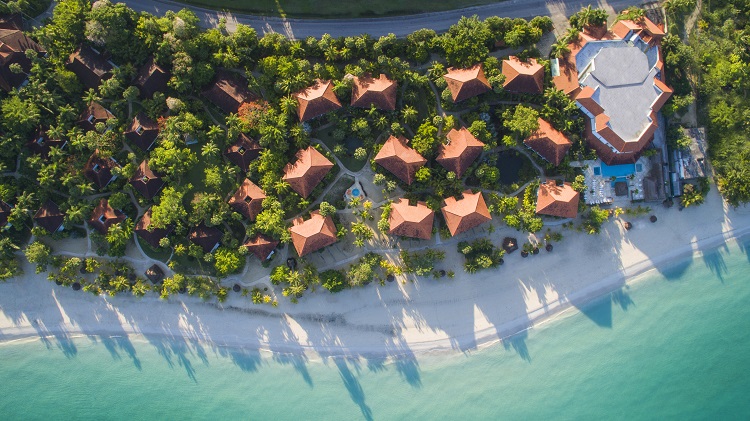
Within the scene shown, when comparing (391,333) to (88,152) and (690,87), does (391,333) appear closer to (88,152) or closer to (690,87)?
(88,152)

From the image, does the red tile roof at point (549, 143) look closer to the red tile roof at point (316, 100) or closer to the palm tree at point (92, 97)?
the red tile roof at point (316, 100)

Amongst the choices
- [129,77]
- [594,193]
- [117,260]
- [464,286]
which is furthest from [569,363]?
[129,77]

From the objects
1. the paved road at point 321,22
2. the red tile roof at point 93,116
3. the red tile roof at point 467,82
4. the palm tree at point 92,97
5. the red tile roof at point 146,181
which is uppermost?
the paved road at point 321,22

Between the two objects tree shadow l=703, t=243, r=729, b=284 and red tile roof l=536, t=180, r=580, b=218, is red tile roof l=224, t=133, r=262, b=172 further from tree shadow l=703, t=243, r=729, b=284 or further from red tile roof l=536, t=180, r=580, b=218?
tree shadow l=703, t=243, r=729, b=284

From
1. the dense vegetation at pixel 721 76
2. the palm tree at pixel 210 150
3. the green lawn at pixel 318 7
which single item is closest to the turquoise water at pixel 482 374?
the dense vegetation at pixel 721 76

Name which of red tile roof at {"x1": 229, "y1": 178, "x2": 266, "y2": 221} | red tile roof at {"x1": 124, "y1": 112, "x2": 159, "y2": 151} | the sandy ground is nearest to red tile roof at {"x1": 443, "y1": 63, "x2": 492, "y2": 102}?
the sandy ground

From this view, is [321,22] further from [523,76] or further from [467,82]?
[523,76]
